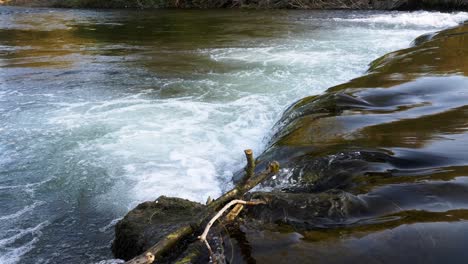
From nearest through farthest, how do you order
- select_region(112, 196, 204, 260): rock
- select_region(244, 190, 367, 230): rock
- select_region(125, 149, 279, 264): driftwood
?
select_region(125, 149, 279, 264): driftwood → select_region(244, 190, 367, 230): rock → select_region(112, 196, 204, 260): rock

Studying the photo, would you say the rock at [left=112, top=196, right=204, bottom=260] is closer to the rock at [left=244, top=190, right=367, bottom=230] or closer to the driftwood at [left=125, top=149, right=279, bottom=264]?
the driftwood at [left=125, top=149, right=279, bottom=264]

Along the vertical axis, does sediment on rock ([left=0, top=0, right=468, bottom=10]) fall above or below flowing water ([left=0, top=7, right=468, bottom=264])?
above

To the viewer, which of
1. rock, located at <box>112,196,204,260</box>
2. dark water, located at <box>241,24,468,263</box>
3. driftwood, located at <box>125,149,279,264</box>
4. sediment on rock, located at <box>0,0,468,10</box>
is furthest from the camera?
sediment on rock, located at <box>0,0,468,10</box>

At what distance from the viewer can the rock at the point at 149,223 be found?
312 centimetres

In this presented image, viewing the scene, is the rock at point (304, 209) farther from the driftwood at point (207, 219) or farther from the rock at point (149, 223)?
the rock at point (149, 223)

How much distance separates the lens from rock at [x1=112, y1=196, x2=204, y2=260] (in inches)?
123

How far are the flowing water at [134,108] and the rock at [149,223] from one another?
50 centimetres

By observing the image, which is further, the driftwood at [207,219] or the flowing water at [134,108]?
the flowing water at [134,108]

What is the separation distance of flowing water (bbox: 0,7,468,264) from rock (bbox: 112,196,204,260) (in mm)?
505

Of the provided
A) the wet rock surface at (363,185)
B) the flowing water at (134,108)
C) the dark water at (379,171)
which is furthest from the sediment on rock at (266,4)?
the wet rock surface at (363,185)

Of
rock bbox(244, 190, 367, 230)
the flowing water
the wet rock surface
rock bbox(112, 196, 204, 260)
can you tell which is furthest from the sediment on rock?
rock bbox(112, 196, 204, 260)

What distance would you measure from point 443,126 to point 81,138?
4844 mm

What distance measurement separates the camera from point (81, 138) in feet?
22.1

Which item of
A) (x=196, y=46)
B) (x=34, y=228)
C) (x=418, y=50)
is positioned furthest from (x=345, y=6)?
(x=34, y=228)
